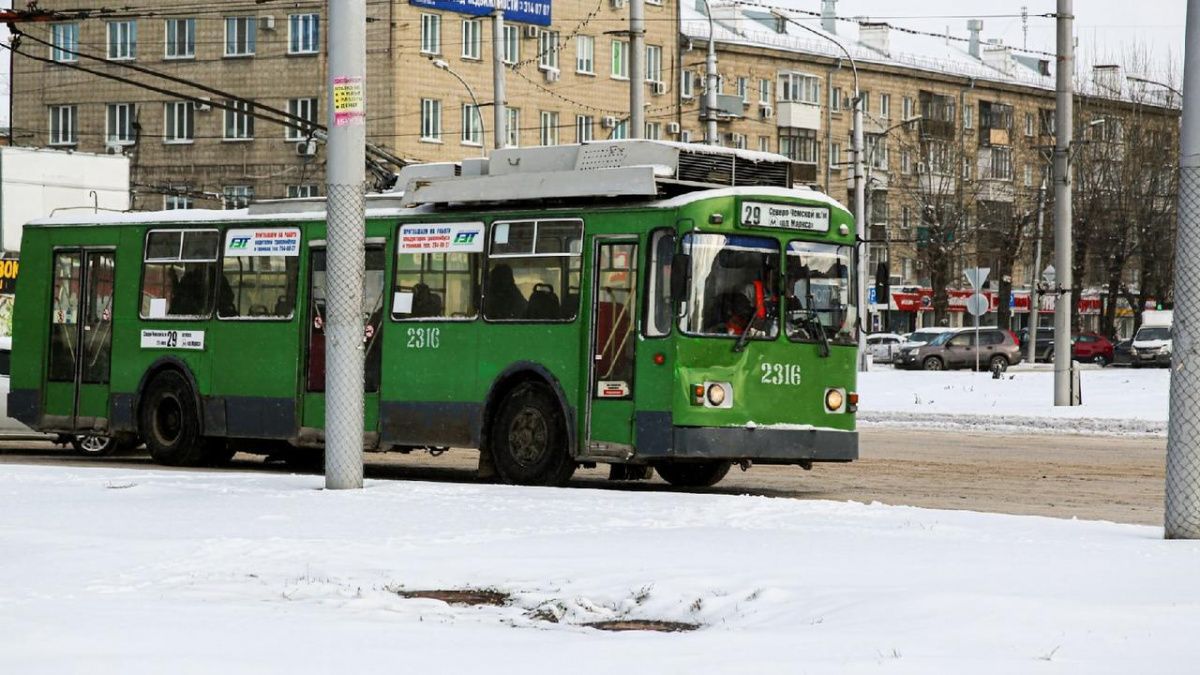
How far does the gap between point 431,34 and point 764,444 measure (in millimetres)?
60399

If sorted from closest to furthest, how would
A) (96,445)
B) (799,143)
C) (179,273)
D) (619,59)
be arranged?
1. (179,273)
2. (96,445)
3. (619,59)
4. (799,143)

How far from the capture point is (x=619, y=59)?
87.2 m

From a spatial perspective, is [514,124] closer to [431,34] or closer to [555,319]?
[431,34]

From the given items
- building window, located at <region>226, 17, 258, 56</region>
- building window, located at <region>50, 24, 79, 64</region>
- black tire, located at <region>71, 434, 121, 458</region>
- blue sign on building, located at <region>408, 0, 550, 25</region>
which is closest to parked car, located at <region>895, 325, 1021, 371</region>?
building window, located at <region>226, 17, 258, 56</region>

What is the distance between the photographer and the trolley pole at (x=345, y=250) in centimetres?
1766

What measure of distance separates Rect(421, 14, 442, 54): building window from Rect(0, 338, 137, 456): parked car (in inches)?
2001

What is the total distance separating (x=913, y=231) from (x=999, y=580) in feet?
297

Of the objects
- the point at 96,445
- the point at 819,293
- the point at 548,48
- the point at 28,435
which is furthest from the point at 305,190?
the point at 819,293

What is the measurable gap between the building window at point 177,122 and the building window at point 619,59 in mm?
16660

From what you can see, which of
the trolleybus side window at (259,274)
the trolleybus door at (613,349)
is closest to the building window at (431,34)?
the trolleybus side window at (259,274)

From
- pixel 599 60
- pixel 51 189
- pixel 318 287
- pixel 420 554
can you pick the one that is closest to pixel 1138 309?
pixel 599 60

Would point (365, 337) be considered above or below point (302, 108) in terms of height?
below

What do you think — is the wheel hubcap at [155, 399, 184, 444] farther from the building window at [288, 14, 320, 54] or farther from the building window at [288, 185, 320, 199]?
the building window at [288, 185, 320, 199]

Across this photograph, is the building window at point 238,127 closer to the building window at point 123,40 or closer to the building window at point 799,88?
the building window at point 123,40
